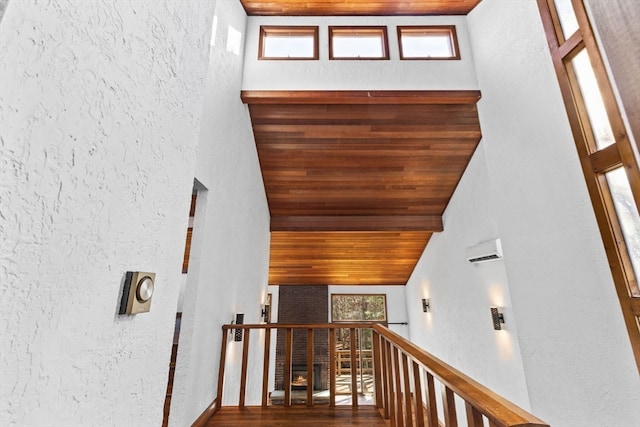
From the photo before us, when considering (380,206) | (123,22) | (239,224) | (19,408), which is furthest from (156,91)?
(380,206)

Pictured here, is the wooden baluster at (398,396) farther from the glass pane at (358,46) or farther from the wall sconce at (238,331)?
the glass pane at (358,46)

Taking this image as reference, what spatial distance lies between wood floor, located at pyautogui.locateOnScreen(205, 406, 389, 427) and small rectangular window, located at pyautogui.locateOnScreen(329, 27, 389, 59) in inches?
155

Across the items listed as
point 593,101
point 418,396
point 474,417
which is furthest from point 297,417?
point 593,101

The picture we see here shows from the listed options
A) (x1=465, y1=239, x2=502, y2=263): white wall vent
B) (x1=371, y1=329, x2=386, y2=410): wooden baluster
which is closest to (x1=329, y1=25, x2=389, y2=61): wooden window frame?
(x1=465, y1=239, x2=502, y2=263): white wall vent

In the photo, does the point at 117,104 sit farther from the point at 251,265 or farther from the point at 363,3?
the point at 363,3

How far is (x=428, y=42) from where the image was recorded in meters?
4.05

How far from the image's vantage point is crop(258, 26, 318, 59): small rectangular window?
3.94m

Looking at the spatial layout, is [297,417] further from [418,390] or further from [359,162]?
[359,162]

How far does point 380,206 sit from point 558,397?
325 cm

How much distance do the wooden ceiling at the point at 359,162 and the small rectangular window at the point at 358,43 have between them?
69cm

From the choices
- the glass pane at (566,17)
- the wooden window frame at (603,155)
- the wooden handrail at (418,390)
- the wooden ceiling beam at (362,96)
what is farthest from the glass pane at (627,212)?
the wooden ceiling beam at (362,96)

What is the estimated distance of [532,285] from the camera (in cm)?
241

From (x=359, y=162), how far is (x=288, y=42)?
1.87 meters

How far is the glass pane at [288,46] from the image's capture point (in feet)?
13.0
